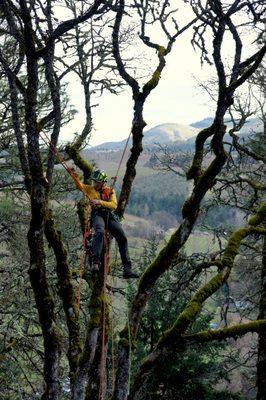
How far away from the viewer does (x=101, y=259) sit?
6.49 m

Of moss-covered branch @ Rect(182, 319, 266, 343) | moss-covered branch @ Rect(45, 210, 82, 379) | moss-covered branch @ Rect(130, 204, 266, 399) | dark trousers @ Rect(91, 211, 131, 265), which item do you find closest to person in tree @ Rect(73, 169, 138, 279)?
dark trousers @ Rect(91, 211, 131, 265)

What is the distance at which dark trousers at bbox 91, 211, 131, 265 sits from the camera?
264 inches

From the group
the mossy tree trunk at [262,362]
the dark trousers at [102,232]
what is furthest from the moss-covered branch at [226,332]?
the mossy tree trunk at [262,362]

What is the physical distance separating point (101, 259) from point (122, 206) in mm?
922

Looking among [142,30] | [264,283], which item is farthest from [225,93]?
[264,283]

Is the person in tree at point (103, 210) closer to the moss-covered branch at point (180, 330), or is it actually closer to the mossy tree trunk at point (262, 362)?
the moss-covered branch at point (180, 330)

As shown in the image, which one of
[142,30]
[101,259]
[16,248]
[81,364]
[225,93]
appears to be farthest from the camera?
[16,248]

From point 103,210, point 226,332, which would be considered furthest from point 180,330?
point 103,210

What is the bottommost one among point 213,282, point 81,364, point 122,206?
point 81,364

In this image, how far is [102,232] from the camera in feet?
22.4

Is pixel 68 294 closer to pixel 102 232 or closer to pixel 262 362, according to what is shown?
pixel 102 232

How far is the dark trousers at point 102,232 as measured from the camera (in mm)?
6711

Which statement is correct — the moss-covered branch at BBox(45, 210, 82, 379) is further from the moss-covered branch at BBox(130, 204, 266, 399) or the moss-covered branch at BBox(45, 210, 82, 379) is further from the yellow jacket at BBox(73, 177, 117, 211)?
the moss-covered branch at BBox(130, 204, 266, 399)

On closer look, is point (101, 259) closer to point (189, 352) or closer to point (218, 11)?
point (218, 11)
